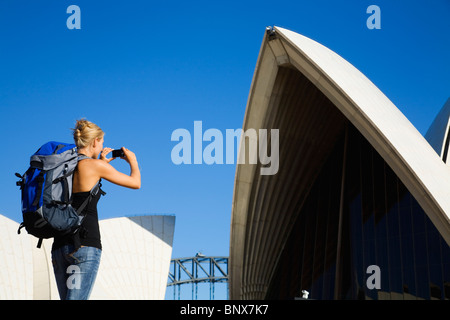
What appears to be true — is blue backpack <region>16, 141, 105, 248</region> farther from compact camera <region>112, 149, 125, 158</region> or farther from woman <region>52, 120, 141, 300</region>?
compact camera <region>112, 149, 125, 158</region>

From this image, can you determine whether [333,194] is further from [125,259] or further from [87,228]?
[87,228]

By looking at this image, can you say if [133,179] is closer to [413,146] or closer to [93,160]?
[93,160]

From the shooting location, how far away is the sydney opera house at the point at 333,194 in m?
18.1

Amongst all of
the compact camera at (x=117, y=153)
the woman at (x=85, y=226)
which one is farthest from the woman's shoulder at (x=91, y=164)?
the compact camera at (x=117, y=153)

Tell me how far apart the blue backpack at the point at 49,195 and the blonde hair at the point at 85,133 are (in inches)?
8.3

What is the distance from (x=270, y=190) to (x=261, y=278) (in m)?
4.09

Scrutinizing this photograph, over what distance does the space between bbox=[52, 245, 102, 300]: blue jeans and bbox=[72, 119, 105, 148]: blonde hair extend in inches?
30.1

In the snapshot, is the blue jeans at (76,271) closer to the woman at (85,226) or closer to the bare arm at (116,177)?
the woman at (85,226)

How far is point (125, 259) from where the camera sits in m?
26.1

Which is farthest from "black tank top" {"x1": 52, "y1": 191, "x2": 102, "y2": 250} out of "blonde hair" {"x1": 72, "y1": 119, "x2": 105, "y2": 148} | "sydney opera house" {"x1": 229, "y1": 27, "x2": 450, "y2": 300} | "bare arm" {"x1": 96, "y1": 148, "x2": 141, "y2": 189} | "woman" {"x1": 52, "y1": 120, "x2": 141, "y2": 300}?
"sydney opera house" {"x1": 229, "y1": 27, "x2": 450, "y2": 300}

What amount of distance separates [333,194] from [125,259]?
9.57m

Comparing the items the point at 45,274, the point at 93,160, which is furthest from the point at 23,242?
the point at 93,160

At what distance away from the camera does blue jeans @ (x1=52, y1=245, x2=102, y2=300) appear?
3.82 meters
